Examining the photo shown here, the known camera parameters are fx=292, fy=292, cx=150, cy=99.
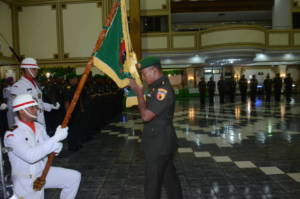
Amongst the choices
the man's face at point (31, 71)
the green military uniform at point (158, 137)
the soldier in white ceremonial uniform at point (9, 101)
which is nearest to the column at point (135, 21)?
the soldier in white ceremonial uniform at point (9, 101)

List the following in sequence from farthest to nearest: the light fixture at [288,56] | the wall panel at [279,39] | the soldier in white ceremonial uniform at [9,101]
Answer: the light fixture at [288,56], the wall panel at [279,39], the soldier in white ceremonial uniform at [9,101]

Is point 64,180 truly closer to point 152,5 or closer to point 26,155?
point 26,155

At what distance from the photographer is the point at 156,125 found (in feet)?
8.99

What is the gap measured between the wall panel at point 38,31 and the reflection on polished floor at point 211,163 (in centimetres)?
1361

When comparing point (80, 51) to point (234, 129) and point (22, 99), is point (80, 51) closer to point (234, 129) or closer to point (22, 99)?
point (234, 129)

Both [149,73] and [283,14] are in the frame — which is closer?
[149,73]

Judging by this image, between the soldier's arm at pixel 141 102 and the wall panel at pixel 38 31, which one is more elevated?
the wall panel at pixel 38 31

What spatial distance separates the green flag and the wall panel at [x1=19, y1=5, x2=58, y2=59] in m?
18.5

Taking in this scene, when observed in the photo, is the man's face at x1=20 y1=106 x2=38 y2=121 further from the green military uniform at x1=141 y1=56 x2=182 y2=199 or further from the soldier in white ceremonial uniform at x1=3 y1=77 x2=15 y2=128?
the soldier in white ceremonial uniform at x1=3 y1=77 x2=15 y2=128

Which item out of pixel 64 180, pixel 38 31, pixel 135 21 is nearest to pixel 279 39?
pixel 135 21

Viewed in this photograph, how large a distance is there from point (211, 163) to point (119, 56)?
9.95ft

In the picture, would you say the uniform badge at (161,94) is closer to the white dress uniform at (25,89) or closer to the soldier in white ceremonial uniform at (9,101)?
the white dress uniform at (25,89)

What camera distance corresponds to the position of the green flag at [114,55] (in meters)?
2.78

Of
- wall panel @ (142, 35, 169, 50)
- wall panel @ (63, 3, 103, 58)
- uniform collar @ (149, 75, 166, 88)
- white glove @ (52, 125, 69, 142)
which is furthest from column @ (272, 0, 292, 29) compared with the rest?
white glove @ (52, 125, 69, 142)
